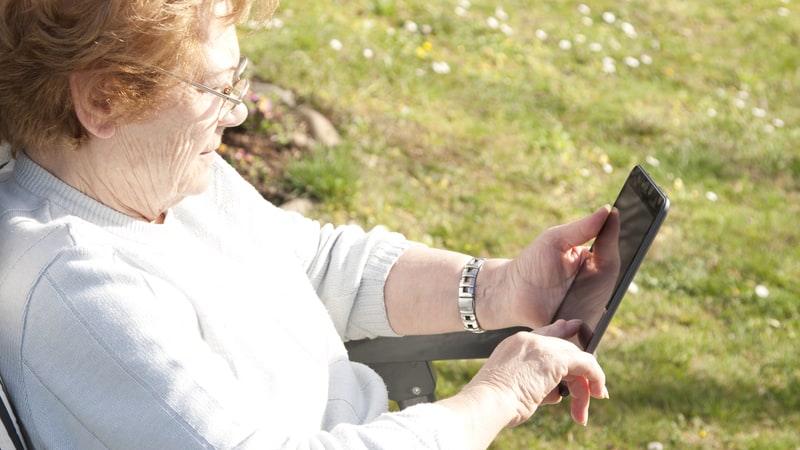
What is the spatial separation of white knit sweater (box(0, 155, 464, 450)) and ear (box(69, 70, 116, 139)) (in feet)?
0.48

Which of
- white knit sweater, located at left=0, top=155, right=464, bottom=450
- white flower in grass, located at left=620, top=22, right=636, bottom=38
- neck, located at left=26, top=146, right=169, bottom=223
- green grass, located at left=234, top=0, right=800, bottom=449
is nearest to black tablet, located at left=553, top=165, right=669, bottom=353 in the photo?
white knit sweater, located at left=0, top=155, right=464, bottom=450

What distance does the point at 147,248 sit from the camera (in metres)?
1.75

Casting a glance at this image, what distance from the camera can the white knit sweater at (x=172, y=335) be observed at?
1526 millimetres

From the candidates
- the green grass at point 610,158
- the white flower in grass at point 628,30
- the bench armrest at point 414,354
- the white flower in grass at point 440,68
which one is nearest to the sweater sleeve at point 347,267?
the bench armrest at point 414,354

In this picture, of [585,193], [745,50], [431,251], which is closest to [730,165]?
[585,193]

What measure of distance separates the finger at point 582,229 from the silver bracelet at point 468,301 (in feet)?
0.77

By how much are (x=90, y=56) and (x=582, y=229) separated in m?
1.15

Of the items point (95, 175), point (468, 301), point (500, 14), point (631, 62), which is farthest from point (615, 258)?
point (500, 14)

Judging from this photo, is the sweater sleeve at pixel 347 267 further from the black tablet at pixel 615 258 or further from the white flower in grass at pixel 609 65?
the white flower in grass at pixel 609 65

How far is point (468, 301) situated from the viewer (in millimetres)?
2291

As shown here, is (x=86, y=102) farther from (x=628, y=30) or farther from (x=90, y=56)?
(x=628, y=30)

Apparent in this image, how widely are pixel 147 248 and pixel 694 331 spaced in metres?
2.99

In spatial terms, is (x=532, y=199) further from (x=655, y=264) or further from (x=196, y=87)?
(x=196, y=87)

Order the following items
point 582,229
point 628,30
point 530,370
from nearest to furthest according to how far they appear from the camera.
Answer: point 530,370, point 582,229, point 628,30
